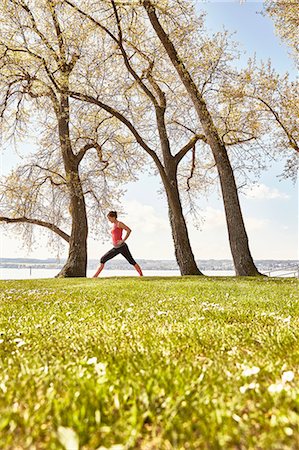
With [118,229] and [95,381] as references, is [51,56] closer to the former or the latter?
[118,229]

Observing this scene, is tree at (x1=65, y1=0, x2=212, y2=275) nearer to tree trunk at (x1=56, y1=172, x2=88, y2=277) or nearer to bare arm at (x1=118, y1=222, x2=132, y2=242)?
bare arm at (x1=118, y1=222, x2=132, y2=242)

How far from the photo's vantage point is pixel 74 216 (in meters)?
21.6

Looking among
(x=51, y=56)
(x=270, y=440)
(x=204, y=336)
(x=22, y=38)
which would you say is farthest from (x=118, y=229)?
(x=270, y=440)

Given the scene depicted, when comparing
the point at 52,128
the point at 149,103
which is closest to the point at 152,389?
the point at 149,103

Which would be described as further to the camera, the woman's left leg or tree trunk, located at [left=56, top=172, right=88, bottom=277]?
tree trunk, located at [left=56, top=172, right=88, bottom=277]

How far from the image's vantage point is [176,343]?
3.73 metres

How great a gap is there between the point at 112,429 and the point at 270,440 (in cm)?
65

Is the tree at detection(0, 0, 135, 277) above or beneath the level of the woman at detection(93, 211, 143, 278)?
above

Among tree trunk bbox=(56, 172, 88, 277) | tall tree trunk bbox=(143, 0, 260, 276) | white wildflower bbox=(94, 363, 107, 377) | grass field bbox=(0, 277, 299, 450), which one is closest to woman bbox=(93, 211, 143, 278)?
tree trunk bbox=(56, 172, 88, 277)

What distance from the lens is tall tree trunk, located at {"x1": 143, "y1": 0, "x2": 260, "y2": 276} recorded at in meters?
17.6

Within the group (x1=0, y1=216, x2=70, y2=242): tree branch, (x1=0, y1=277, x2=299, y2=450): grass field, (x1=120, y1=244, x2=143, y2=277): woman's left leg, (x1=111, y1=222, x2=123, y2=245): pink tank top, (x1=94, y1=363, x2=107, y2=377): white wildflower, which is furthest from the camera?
(x1=0, y1=216, x2=70, y2=242): tree branch

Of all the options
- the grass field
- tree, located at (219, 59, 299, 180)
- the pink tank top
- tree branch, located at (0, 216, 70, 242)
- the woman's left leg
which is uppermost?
tree, located at (219, 59, 299, 180)

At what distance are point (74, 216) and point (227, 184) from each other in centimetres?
807

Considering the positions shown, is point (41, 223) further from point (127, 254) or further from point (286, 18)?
point (286, 18)
